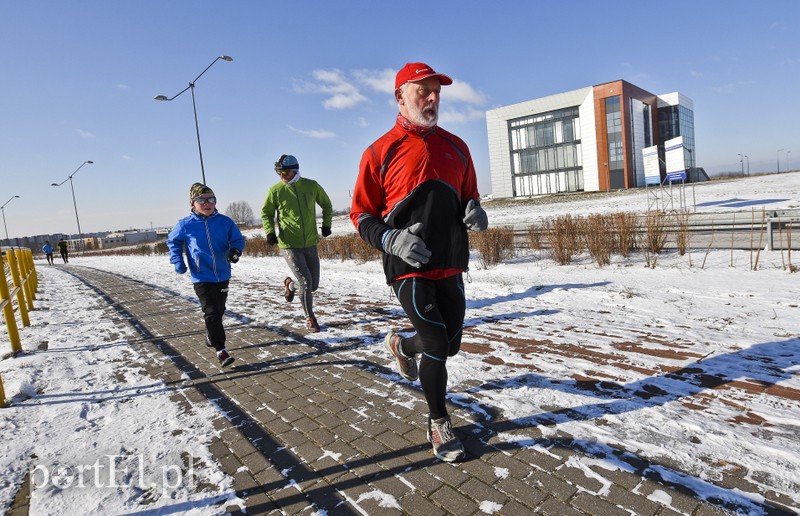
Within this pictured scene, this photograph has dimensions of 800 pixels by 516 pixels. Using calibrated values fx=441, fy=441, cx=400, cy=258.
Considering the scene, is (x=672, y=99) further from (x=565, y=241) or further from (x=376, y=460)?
(x=376, y=460)

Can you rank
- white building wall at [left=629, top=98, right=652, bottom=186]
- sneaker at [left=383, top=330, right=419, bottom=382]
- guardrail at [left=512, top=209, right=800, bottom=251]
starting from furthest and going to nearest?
white building wall at [left=629, top=98, right=652, bottom=186], guardrail at [left=512, top=209, right=800, bottom=251], sneaker at [left=383, top=330, right=419, bottom=382]

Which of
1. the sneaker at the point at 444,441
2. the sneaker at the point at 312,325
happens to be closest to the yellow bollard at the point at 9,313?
the sneaker at the point at 312,325

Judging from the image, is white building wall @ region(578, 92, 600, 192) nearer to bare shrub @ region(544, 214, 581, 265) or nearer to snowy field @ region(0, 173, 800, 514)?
bare shrub @ region(544, 214, 581, 265)

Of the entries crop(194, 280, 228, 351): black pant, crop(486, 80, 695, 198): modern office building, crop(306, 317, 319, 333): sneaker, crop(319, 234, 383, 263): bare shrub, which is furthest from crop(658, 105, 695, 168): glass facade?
crop(194, 280, 228, 351): black pant

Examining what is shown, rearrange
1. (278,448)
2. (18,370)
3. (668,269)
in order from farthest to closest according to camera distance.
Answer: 1. (668,269)
2. (18,370)
3. (278,448)

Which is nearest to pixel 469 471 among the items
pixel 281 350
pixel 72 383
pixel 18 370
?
pixel 281 350

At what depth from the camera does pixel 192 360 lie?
4547 mm

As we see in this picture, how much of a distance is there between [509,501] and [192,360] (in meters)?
3.67

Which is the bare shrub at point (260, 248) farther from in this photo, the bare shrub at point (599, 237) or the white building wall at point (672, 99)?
the white building wall at point (672, 99)

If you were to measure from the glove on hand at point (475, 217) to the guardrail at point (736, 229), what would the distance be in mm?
7032

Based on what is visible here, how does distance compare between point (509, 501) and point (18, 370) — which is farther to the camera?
point (18, 370)

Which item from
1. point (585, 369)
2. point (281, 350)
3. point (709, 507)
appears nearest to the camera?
point (709, 507)

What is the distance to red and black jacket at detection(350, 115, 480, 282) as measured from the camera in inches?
92.0

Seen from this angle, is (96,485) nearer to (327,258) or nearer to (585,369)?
(585,369)
